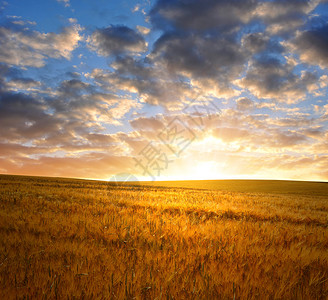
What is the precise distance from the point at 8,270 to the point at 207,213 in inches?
259

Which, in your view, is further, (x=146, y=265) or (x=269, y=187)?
(x=269, y=187)

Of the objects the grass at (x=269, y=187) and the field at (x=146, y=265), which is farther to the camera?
the grass at (x=269, y=187)

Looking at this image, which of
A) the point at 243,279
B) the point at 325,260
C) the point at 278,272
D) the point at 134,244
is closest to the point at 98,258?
Answer: the point at 134,244

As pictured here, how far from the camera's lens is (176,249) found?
10.2 feet

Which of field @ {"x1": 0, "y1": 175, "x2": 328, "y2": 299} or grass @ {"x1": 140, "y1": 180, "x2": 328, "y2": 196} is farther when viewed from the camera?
grass @ {"x1": 140, "y1": 180, "x2": 328, "y2": 196}

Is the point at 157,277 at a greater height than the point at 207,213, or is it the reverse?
the point at 157,277

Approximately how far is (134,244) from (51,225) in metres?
1.93

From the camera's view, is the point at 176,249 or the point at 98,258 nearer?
the point at 98,258

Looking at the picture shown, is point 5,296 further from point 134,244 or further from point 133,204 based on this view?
point 133,204

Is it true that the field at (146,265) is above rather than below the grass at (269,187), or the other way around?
above

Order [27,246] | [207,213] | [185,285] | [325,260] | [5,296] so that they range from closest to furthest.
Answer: [5,296]
[185,285]
[27,246]
[325,260]
[207,213]

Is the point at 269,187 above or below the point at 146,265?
below

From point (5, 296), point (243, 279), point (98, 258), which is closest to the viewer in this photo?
point (5, 296)

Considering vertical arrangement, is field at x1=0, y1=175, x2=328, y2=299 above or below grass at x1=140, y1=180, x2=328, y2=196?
above
